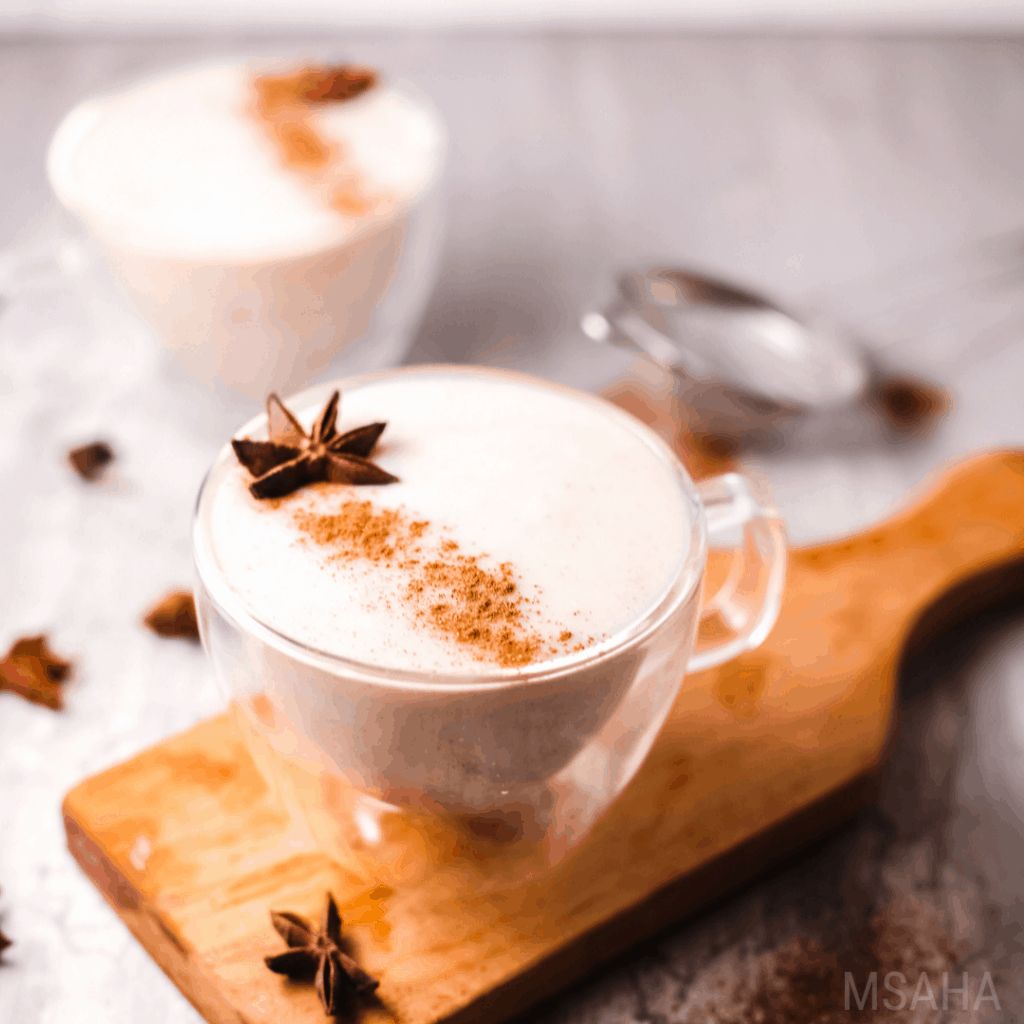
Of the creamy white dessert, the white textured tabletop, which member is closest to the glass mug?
the white textured tabletop

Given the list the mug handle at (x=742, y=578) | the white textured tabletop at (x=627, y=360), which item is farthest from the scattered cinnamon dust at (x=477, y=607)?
the white textured tabletop at (x=627, y=360)

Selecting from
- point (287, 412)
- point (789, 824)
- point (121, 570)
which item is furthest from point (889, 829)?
point (121, 570)

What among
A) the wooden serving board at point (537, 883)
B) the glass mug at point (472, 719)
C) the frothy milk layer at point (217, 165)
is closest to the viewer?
the glass mug at point (472, 719)

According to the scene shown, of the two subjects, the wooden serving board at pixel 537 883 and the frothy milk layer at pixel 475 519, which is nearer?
the frothy milk layer at pixel 475 519

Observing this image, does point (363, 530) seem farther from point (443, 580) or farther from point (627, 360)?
point (627, 360)

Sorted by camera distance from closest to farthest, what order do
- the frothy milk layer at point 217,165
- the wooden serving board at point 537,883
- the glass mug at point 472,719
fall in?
1. the glass mug at point 472,719
2. the wooden serving board at point 537,883
3. the frothy milk layer at point 217,165

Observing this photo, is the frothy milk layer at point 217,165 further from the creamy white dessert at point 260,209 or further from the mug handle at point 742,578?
the mug handle at point 742,578

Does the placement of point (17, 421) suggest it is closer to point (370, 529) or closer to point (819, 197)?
point (370, 529)
